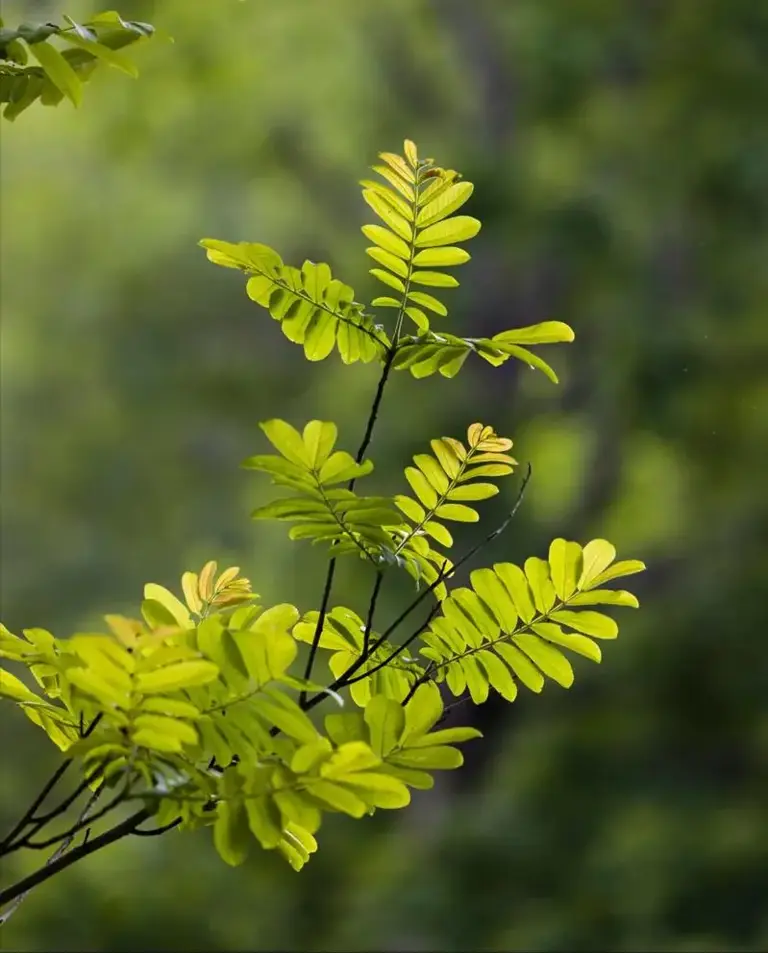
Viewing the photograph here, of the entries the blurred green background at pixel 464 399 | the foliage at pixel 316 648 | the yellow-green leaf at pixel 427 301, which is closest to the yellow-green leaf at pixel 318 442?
the foliage at pixel 316 648

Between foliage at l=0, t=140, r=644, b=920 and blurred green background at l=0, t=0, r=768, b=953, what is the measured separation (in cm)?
141

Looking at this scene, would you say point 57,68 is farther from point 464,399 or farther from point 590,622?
point 464,399

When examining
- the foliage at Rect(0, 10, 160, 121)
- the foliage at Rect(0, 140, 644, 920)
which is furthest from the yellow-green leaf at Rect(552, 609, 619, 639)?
the foliage at Rect(0, 10, 160, 121)

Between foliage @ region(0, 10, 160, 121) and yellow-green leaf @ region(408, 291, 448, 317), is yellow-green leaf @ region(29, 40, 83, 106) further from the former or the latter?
yellow-green leaf @ region(408, 291, 448, 317)

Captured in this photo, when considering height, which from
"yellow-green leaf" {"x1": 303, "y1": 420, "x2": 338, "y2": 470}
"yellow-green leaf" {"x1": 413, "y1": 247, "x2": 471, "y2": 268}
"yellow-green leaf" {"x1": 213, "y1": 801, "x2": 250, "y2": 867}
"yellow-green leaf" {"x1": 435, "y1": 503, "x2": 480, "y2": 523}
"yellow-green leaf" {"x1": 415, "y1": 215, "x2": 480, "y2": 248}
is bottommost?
"yellow-green leaf" {"x1": 213, "y1": 801, "x2": 250, "y2": 867}

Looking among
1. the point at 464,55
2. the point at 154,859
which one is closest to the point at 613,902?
the point at 154,859

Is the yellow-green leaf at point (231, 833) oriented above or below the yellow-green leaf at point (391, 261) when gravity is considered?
below

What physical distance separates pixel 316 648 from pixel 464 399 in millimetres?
1903

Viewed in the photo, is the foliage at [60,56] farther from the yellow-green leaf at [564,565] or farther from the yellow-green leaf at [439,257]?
the yellow-green leaf at [564,565]

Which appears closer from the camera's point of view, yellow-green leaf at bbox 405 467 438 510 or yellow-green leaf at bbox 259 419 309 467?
yellow-green leaf at bbox 259 419 309 467

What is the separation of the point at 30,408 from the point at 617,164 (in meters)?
1.70

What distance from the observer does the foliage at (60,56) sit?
0.39 metres

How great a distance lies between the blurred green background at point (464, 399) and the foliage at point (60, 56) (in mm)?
1625

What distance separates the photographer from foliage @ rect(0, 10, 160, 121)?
394 millimetres
